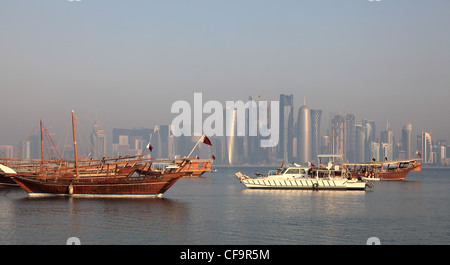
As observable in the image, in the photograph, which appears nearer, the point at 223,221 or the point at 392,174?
the point at 223,221

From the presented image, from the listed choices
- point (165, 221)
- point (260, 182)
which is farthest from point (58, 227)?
point (260, 182)

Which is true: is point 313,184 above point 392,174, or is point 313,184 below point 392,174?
above

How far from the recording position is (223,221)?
51500 millimetres

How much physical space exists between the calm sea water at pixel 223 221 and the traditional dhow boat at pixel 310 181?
14.9 m

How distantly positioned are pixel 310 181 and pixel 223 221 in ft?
135

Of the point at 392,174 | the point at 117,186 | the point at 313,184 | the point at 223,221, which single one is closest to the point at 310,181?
the point at 313,184

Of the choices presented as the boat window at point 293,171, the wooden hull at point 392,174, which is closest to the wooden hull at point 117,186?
the boat window at point 293,171

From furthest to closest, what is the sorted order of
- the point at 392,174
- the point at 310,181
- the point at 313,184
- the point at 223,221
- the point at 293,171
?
the point at 392,174, the point at 293,171, the point at 310,181, the point at 313,184, the point at 223,221

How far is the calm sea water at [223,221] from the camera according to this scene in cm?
4128

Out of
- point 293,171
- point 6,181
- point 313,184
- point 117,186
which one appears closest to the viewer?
point 117,186

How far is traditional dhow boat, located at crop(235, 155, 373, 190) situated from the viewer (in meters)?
89.2

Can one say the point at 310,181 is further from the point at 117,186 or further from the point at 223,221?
the point at 223,221
